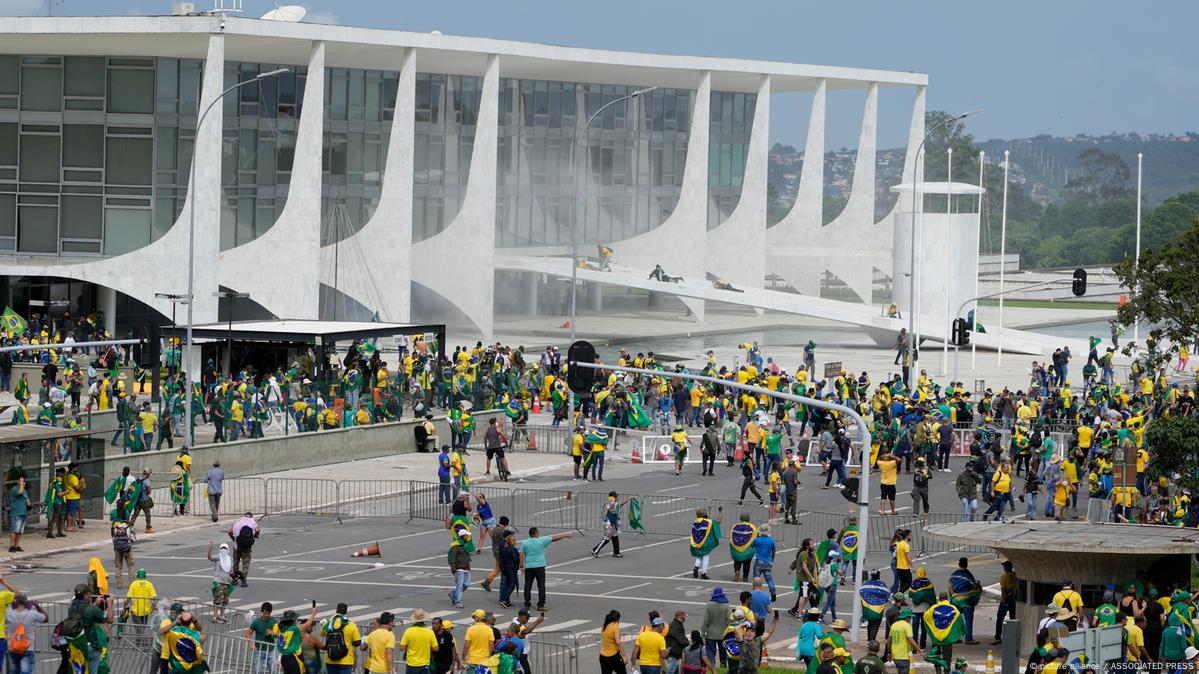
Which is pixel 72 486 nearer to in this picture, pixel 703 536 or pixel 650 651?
pixel 703 536

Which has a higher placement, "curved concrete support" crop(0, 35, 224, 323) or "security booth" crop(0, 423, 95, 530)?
"curved concrete support" crop(0, 35, 224, 323)

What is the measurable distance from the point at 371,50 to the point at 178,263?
34.2ft

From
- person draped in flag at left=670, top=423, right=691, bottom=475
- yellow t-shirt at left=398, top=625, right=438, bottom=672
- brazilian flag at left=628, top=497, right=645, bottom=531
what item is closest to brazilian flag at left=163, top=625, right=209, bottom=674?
yellow t-shirt at left=398, top=625, right=438, bottom=672

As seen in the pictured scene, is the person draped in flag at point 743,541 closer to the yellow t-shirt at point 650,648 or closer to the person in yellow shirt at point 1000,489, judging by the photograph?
the person in yellow shirt at point 1000,489

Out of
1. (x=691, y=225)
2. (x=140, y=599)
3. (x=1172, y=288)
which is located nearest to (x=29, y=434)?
(x=140, y=599)

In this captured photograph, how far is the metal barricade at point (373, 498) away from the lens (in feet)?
119

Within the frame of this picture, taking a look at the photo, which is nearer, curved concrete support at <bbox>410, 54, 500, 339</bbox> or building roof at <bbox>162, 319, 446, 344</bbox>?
building roof at <bbox>162, 319, 446, 344</bbox>

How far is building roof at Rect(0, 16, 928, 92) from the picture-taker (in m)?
61.2

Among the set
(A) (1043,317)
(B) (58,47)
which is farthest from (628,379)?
(A) (1043,317)

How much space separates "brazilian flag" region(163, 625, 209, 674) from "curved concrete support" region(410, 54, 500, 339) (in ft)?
171

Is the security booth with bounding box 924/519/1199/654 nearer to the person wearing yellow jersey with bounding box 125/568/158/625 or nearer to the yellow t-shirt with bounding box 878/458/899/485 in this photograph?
the person wearing yellow jersey with bounding box 125/568/158/625

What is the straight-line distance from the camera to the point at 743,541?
27.5 metres

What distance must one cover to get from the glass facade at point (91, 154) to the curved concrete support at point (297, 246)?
119 inches

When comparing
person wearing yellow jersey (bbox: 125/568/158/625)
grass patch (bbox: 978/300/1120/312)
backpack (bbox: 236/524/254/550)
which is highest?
grass patch (bbox: 978/300/1120/312)
